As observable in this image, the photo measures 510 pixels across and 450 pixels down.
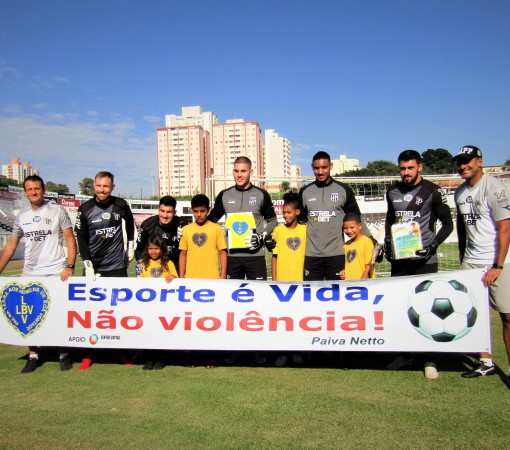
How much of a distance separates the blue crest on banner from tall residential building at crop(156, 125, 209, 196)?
9404 centimetres

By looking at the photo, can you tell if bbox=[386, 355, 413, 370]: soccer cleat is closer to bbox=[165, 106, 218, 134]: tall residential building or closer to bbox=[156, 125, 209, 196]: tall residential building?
bbox=[156, 125, 209, 196]: tall residential building

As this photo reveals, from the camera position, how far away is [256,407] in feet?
12.0

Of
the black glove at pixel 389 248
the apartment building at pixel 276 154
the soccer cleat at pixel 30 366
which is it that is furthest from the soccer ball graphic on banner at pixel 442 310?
the apartment building at pixel 276 154

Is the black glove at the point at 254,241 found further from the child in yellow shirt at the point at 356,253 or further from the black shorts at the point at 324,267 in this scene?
the child in yellow shirt at the point at 356,253

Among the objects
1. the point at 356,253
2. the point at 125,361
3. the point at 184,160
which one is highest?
the point at 184,160

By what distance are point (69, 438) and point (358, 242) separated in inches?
138

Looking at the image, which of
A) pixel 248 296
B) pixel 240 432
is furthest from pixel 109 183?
pixel 240 432

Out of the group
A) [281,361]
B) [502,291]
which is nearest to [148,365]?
[281,361]

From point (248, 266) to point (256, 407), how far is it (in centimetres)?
185

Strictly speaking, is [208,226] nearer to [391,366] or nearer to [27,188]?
[27,188]

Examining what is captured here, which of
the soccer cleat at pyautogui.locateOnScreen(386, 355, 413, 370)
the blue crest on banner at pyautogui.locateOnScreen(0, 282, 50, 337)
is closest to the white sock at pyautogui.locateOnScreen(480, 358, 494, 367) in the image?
the soccer cleat at pyautogui.locateOnScreen(386, 355, 413, 370)

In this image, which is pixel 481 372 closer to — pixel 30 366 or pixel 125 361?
pixel 125 361

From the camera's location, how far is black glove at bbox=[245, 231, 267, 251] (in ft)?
16.6

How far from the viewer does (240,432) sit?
3.22 meters
